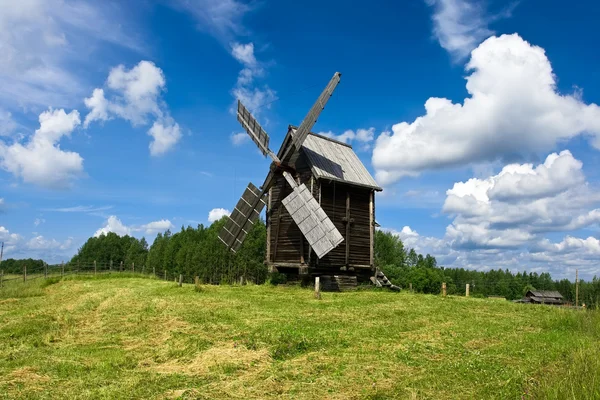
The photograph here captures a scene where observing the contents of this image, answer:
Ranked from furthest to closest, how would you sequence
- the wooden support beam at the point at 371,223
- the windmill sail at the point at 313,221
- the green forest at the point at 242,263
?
the green forest at the point at 242,263, the wooden support beam at the point at 371,223, the windmill sail at the point at 313,221

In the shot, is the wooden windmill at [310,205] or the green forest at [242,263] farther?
the green forest at [242,263]

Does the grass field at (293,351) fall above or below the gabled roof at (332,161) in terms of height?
below

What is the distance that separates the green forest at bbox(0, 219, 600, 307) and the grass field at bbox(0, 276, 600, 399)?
2832 centimetres

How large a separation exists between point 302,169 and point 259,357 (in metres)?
17.5

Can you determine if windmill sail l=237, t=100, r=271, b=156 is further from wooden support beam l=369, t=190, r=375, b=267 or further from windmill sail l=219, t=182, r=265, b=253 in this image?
wooden support beam l=369, t=190, r=375, b=267

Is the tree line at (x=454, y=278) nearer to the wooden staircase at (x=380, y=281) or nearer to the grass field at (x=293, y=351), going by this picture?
the wooden staircase at (x=380, y=281)

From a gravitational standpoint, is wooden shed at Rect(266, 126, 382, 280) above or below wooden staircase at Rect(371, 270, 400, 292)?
above

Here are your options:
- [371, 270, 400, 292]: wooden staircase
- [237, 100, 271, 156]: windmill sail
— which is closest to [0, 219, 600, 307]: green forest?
[371, 270, 400, 292]: wooden staircase

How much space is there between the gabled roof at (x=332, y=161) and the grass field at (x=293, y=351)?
9.36m

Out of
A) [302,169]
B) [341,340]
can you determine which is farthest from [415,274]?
[341,340]

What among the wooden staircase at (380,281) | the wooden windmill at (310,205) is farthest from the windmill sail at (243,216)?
the wooden staircase at (380,281)

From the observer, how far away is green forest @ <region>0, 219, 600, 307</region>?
7019 centimetres

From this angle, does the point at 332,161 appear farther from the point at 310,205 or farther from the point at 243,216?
the point at 243,216

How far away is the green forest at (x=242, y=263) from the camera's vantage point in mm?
70188
